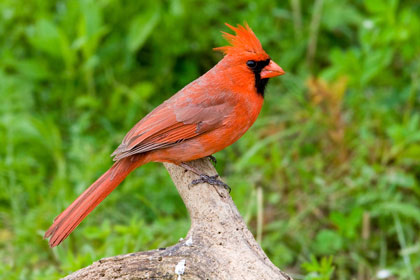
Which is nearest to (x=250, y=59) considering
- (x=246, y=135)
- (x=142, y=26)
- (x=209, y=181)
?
(x=209, y=181)

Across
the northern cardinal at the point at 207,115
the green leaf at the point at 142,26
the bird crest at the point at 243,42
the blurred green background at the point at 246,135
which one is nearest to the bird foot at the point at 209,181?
the northern cardinal at the point at 207,115

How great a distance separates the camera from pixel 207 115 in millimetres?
3262

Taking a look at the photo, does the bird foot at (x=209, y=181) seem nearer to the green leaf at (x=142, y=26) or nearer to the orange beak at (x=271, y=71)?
the orange beak at (x=271, y=71)

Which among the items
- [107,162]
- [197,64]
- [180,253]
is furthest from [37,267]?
[197,64]

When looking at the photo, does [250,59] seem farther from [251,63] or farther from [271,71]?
[271,71]

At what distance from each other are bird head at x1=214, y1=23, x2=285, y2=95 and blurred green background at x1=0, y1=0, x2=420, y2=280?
869mm

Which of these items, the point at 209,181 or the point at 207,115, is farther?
the point at 207,115

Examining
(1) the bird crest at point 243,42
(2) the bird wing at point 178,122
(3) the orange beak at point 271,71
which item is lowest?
(2) the bird wing at point 178,122

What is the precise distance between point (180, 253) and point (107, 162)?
6.16 ft

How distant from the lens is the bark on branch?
2475mm

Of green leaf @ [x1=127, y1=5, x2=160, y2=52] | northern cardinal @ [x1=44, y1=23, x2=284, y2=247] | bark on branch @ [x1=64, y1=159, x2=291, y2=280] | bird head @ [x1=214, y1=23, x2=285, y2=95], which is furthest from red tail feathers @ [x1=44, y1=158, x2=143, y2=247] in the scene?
green leaf @ [x1=127, y1=5, x2=160, y2=52]

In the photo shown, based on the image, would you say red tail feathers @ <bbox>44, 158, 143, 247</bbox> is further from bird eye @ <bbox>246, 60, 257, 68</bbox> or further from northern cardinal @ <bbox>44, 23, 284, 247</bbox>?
bird eye @ <bbox>246, 60, 257, 68</bbox>

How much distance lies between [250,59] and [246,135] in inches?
51.5

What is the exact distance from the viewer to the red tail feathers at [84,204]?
2812mm
